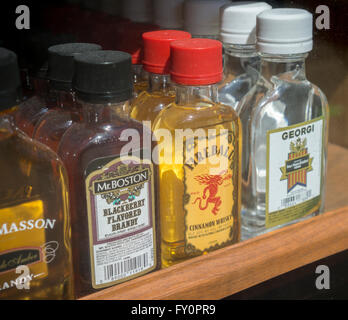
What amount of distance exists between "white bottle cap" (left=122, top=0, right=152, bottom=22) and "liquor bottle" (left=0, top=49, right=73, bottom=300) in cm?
30

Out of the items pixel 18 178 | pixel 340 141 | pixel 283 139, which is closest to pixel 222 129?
pixel 283 139

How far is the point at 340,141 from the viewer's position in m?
0.92

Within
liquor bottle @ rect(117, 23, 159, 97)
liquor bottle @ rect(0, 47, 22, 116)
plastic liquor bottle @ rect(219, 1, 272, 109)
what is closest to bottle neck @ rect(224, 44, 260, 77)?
plastic liquor bottle @ rect(219, 1, 272, 109)

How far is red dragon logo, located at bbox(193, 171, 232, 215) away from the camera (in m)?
0.58

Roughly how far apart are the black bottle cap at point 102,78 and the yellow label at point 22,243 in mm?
107

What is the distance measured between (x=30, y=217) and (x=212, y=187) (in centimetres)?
19

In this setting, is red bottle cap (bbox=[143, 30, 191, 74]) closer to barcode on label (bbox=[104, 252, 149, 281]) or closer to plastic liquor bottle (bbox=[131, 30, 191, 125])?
plastic liquor bottle (bbox=[131, 30, 191, 125])

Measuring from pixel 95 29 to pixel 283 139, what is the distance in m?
0.28

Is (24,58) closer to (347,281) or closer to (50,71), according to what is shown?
(50,71)

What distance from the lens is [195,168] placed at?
1.89ft

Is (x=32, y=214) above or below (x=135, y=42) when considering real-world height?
below

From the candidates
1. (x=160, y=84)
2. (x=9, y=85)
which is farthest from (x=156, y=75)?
(x=9, y=85)

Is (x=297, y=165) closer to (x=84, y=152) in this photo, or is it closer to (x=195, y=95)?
(x=195, y=95)

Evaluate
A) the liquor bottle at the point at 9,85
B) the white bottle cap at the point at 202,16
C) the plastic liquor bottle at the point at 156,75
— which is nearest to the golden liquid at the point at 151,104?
the plastic liquor bottle at the point at 156,75
